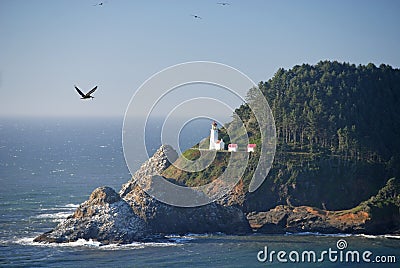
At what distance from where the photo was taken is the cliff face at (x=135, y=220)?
51625 mm

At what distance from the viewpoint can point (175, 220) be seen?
54.7 m

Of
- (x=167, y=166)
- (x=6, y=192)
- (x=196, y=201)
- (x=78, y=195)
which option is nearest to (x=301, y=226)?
(x=196, y=201)

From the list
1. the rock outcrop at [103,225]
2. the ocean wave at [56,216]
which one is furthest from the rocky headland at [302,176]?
the ocean wave at [56,216]

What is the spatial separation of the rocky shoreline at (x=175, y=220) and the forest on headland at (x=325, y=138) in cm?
255

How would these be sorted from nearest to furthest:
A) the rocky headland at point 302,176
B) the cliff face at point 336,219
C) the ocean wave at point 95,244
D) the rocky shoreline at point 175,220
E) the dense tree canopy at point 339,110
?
the ocean wave at point 95,244 → the rocky shoreline at point 175,220 → the rocky headland at point 302,176 → the cliff face at point 336,219 → the dense tree canopy at point 339,110

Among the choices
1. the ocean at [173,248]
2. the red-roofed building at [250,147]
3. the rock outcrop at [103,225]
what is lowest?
the ocean at [173,248]

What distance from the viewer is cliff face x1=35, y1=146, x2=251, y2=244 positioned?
51.6 meters

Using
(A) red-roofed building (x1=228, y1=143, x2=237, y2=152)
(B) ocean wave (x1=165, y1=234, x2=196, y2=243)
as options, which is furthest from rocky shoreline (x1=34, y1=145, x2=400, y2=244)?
(A) red-roofed building (x1=228, y1=143, x2=237, y2=152)

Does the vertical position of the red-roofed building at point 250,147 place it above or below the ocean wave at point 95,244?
above

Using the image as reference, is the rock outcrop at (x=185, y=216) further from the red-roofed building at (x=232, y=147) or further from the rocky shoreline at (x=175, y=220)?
the red-roofed building at (x=232, y=147)

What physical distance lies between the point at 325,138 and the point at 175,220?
1943 centimetres

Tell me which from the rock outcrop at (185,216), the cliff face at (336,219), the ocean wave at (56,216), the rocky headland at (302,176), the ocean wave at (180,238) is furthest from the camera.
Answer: the ocean wave at (56,216)

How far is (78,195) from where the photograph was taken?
70688mm

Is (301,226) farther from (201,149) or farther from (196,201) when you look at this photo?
(201,149)
